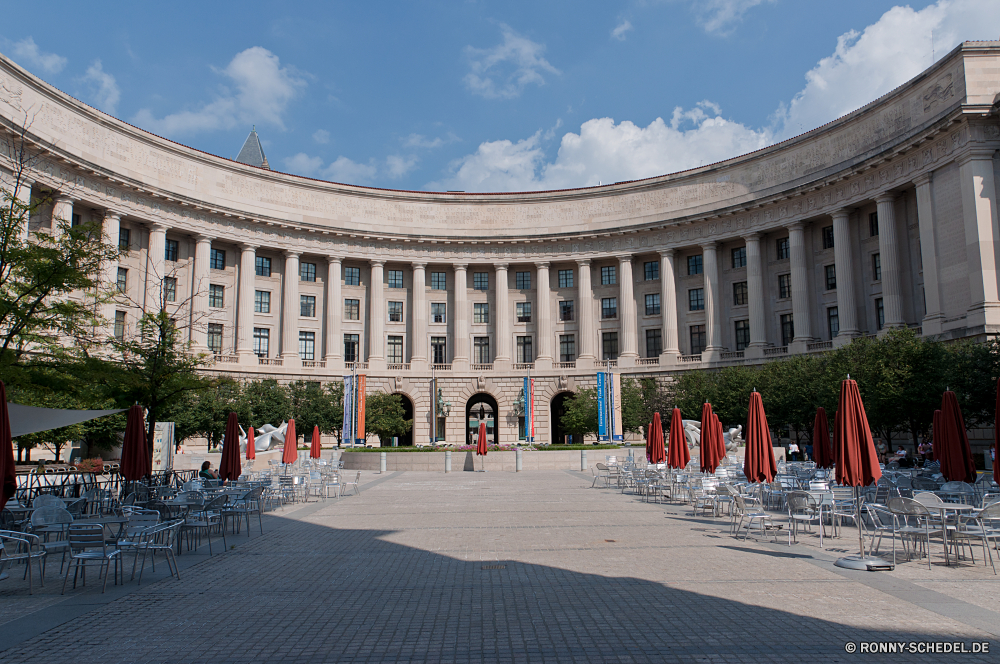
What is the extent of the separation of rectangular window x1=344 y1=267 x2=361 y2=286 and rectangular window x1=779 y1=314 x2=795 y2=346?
1444 inches

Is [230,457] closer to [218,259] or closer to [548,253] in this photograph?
[218,259]

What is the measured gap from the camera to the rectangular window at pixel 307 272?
60094mm

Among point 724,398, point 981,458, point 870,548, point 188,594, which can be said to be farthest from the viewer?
point 724,398

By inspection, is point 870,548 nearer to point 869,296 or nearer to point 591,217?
point 869,296

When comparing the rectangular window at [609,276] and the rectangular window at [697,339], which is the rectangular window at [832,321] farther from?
the rectangular window at [609,276]

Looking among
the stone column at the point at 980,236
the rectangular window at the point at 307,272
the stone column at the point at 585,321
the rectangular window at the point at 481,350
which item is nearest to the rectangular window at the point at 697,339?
the stone column at the point at 585,321

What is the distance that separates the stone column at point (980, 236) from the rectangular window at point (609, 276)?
2823 centimetres

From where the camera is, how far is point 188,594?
31.4ft

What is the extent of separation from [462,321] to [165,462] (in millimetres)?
33678

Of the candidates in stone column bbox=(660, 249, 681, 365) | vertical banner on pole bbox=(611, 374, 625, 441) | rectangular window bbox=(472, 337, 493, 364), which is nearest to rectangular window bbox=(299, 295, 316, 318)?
rectangular window bbox=(472, 337, 493, 364)

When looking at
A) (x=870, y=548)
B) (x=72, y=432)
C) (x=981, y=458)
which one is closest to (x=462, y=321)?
(x=72, y=432)

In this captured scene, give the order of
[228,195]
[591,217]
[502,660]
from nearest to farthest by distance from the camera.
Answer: [502,660] < [228,195] < [591,217]

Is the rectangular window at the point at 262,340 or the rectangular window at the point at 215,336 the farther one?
the rectangular window at the point at 262,340

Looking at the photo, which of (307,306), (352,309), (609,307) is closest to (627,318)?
(609,307)
